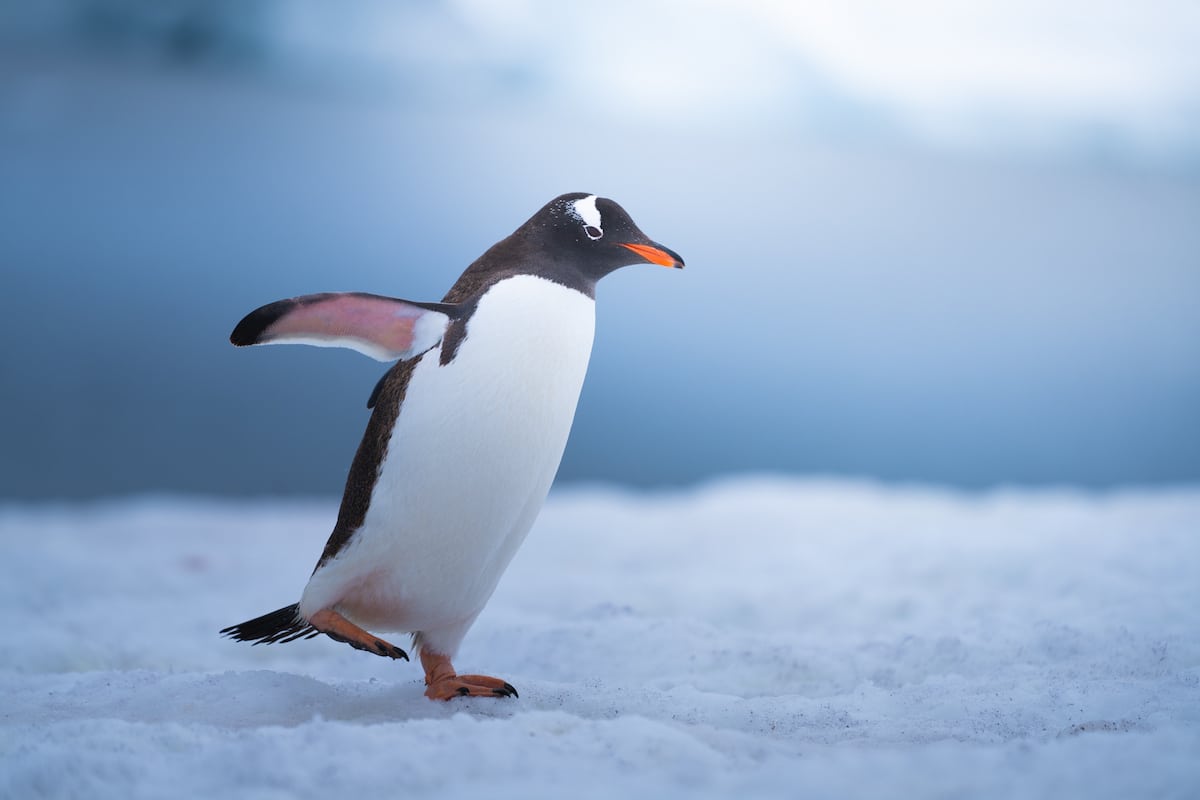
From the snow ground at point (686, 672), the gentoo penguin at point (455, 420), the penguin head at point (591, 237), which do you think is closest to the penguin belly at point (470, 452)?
the gentoo penguin at point (455, 420)

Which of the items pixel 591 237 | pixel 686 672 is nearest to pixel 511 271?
pixel 591 237

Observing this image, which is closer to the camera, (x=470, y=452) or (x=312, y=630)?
(x=470, y=452)

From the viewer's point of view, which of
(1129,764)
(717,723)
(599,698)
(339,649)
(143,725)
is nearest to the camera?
(1129,764)

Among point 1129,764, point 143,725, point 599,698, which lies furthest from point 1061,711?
point 143,725

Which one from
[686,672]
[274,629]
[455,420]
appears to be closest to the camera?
[455,420]

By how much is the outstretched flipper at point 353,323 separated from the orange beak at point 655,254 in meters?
0.40

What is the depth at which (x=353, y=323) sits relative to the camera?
196cm

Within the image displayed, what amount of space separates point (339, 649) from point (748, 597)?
5.14 feet

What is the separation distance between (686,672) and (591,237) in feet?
3.93

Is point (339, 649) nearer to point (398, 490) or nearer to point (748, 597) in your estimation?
point (748, 597)

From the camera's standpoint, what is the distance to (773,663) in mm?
2635

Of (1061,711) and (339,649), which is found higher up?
(1061,711)

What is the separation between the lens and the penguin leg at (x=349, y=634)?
193 cm

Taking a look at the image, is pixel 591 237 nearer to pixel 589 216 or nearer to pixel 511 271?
pixel 589 216
